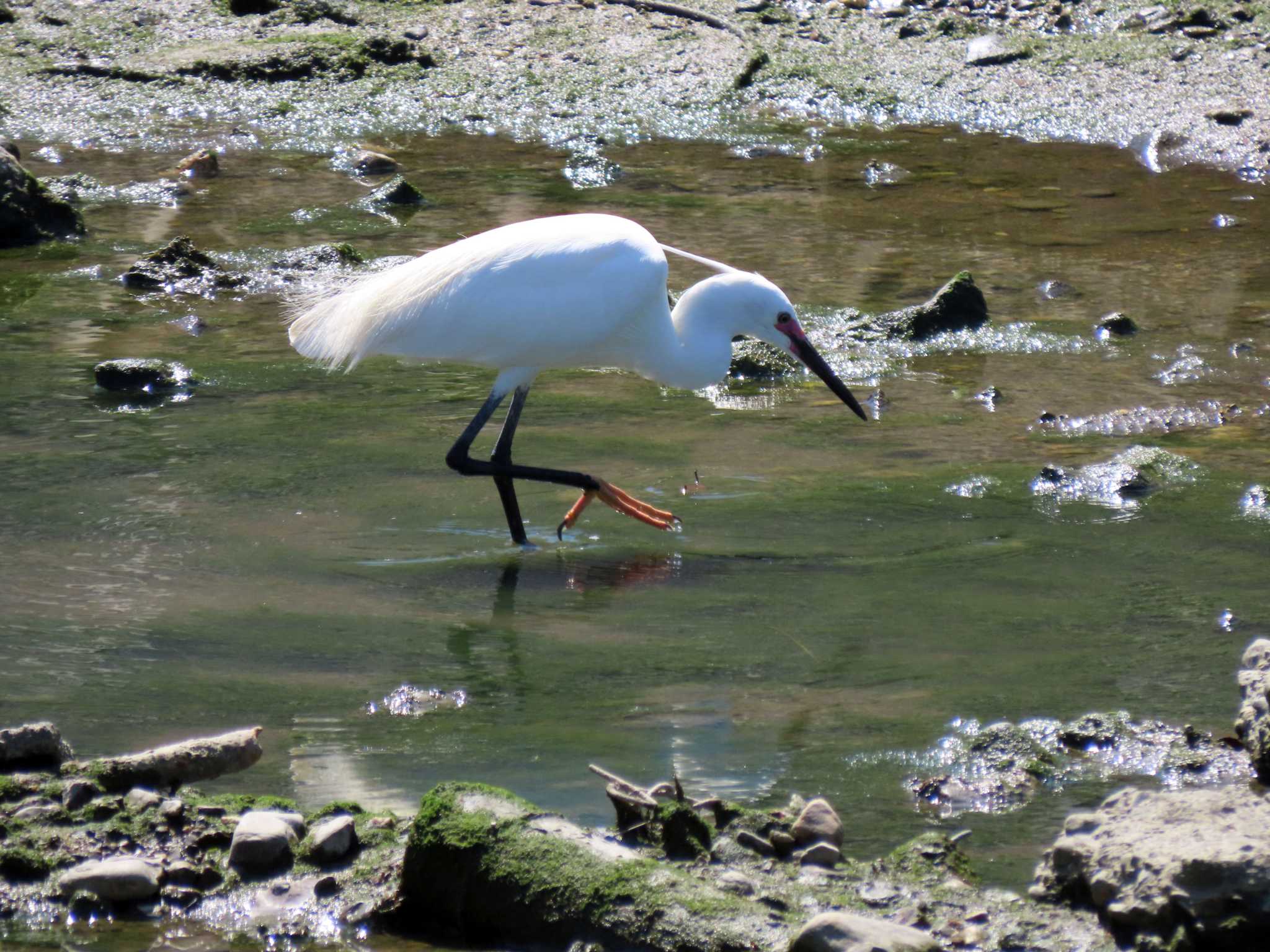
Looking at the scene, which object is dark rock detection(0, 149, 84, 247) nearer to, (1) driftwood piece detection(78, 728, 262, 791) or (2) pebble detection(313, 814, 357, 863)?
(1) driftwood piece detection(78, 728, 262, 791)

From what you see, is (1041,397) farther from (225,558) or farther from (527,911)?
(527,911)

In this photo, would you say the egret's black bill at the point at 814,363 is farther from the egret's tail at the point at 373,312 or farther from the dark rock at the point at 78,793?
the dark rock at the point at 78,793

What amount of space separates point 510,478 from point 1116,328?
149 inches

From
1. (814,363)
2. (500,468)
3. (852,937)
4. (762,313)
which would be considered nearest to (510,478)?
(500,468)

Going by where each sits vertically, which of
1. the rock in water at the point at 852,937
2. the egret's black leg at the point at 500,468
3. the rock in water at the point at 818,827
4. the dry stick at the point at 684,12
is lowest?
the egret's black leg at the point at 500,468

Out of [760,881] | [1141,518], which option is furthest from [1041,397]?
[760,881]

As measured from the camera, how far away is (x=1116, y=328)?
833 cm

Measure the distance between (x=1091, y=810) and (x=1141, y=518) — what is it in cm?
233

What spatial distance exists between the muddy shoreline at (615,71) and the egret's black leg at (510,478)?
6185 millimetres

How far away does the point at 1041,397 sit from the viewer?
748cm

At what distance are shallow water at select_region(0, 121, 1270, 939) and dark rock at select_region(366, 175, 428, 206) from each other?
75cm

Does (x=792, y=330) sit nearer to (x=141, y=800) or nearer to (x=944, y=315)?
(x=944, y=315)

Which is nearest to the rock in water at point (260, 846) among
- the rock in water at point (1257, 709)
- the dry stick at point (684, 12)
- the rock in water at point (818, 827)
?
the rock in water at point (818, 827)

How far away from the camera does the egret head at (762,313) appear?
6480 millimetres
